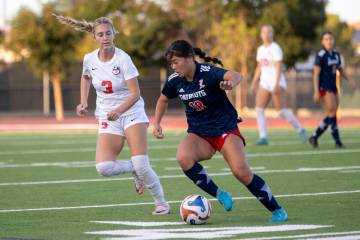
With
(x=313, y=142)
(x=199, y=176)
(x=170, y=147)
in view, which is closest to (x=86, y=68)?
(x=199, y=176)

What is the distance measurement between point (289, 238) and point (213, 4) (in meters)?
38.1

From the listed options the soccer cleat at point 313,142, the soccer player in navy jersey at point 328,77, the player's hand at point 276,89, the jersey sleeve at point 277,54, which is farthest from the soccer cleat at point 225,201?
the jersey sleeve at point 277,54

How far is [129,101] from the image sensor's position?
1038cm

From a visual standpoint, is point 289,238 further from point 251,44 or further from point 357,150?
point 251,44

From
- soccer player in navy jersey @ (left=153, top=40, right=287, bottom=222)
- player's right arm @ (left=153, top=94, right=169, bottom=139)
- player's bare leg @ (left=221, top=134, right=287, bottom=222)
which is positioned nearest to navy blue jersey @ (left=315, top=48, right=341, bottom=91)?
player's right arm @ (left=153, top=94, right=169, bottom=139)

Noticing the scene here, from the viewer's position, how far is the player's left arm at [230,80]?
931 centimetres

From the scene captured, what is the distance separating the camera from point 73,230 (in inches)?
360

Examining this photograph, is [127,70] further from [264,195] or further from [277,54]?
[277,54]

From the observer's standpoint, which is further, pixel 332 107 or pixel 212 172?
pixel 332 107

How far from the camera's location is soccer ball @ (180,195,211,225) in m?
9.47

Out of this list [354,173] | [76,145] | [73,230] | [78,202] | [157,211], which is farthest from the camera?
[76,145]

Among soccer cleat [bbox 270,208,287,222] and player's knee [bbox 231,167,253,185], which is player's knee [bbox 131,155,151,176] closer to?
player's knee [bbox 231,167,253,185]

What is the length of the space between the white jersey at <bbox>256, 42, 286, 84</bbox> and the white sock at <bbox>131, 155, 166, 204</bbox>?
1005cm

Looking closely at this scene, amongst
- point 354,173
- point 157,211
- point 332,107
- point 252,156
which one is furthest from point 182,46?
point 332,107
